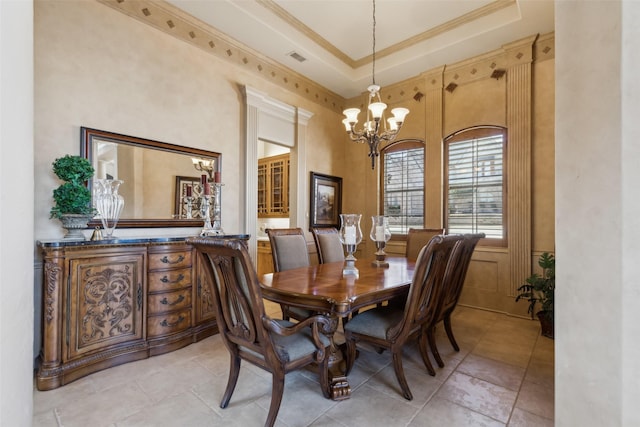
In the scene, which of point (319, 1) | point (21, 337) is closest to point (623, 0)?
point (21, 337)

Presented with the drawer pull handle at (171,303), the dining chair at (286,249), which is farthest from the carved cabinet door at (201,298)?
the dining chair at (286,249)

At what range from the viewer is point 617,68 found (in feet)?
1.70

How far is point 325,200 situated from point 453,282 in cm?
294

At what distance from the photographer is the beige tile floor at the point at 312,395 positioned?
175 centimetres

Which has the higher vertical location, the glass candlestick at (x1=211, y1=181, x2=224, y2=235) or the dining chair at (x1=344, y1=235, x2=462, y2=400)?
the glass candlestick at (x1=211, y1=181, x2=224, y2=235)

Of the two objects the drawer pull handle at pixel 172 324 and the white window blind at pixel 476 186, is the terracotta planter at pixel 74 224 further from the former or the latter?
the white window blind at pixel 476 186

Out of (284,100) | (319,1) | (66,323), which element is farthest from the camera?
(284,100)

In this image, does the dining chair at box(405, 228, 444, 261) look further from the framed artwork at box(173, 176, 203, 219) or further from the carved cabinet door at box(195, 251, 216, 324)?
the framed artwork at box(173, 176, 203, 219)

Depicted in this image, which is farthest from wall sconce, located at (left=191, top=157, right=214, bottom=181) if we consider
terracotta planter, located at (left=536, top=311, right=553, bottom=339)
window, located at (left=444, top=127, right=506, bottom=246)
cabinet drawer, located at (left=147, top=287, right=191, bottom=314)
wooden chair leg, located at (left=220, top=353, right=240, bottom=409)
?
terracotta planter, located at (left=536, top=311, right=553, bottom=339)

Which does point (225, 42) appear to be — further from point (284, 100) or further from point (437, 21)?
point (437, 21)

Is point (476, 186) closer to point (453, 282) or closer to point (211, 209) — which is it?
point (453, 282)

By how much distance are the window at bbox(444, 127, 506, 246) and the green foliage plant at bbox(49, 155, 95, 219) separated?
13.8ft

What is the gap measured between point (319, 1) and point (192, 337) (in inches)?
149

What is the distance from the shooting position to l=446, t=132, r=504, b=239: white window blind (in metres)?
3.94
